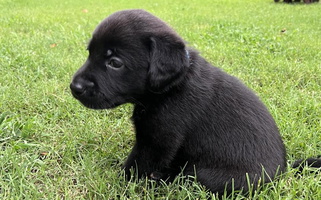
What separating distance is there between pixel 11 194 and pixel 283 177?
1.82m

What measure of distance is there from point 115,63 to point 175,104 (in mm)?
500

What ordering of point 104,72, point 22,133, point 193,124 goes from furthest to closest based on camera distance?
point 22,133 → point 193,124 → point 104,72

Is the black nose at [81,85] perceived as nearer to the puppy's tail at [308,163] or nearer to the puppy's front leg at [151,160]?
the puppy's front leg at [151,160]

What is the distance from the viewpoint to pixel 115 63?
7.07 ft

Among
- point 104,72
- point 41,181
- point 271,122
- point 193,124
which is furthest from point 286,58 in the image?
point 41,181

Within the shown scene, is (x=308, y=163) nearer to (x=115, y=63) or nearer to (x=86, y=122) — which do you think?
(x=115, y=63)

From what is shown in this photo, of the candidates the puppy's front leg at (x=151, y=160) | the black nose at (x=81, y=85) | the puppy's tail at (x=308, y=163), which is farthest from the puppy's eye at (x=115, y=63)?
the puppy's tail at (x=308, y=163)

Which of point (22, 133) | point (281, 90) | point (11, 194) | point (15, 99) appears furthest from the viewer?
point (281, 90)

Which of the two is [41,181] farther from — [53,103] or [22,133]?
[53,103]

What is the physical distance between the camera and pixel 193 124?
231 centimetres

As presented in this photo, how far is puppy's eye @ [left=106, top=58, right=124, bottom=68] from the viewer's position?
2.14 metres

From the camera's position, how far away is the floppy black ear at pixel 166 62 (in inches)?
81.0

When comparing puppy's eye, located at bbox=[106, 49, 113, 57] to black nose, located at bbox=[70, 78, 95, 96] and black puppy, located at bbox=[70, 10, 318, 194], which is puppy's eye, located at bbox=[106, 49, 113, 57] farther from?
black nose, located at bbox=[70, 78, 95, 96]

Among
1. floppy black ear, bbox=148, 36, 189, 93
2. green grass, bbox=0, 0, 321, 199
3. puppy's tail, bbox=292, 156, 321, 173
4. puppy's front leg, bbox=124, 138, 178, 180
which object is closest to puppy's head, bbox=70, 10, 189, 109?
floppy black ear, bbox=148, 36, 189, 93
